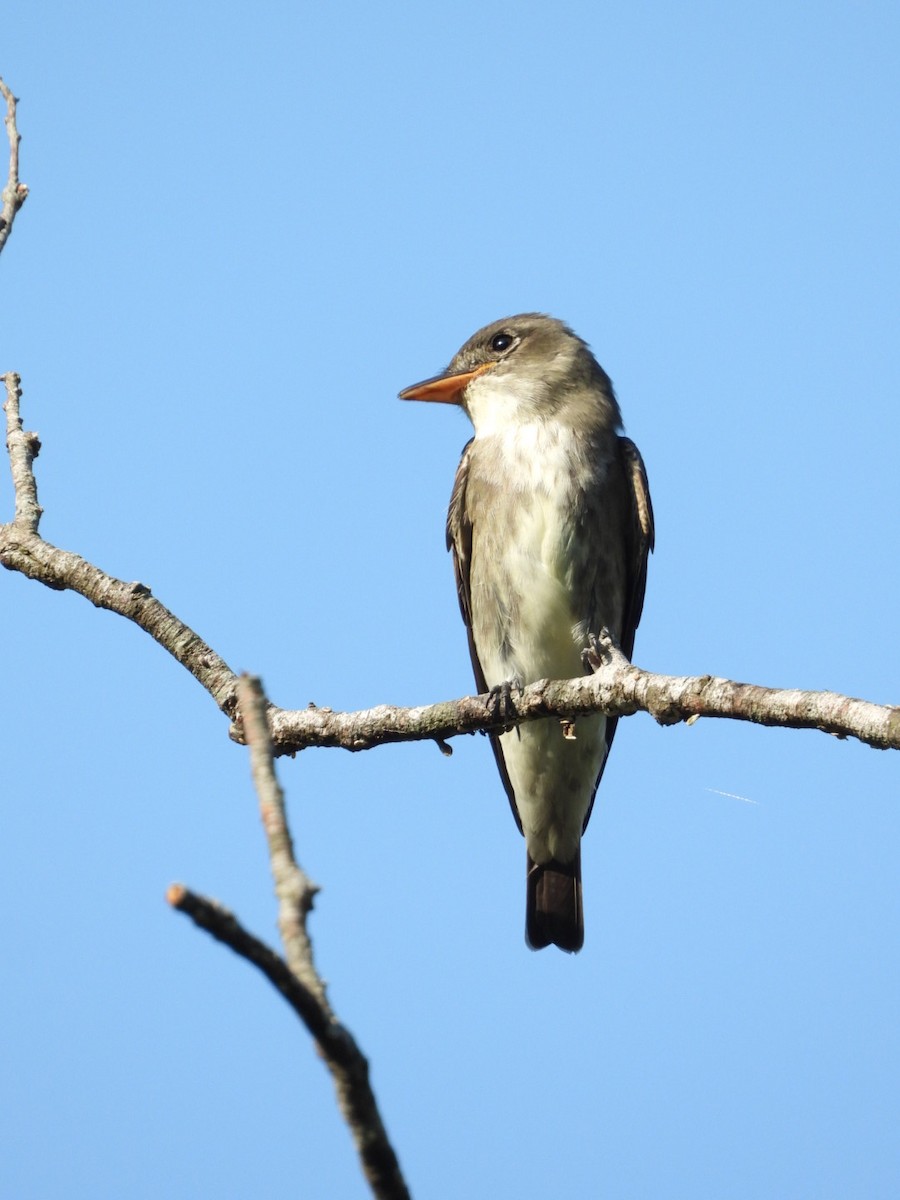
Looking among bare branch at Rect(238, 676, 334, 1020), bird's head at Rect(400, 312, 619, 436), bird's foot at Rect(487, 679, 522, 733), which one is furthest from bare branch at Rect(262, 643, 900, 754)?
bird's head at Rect(400, 312, 619, 436)

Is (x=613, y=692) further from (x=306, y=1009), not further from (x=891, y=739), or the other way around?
(x=306, y=1009)

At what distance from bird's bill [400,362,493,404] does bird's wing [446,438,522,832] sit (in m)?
0.35

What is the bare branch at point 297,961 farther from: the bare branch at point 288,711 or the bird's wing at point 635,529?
the bird's wing at point 635,529

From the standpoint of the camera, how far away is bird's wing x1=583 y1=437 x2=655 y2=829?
7.49m

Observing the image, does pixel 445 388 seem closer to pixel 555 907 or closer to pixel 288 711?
pixel 555 907

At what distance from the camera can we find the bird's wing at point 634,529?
295 inches

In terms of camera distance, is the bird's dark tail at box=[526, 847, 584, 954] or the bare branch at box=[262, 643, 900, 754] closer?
the bare branch at box=[262, 643, 900, 754]

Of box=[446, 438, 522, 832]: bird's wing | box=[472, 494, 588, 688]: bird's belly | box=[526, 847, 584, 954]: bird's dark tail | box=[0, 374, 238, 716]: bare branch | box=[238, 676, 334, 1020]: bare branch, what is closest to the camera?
box=[238, 676, 334, 1020]: bare branch

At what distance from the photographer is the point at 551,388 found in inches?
306

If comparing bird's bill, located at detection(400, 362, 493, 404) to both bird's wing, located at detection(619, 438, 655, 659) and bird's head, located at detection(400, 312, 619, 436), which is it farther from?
bird's wing, located at detection(619, 438, 655, 659)

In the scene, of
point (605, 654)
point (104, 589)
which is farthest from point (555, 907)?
point (104, 589)

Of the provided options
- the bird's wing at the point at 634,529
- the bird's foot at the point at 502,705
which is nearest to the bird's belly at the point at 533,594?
the bird's wing at the point at 634,529

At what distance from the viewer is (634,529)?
7.54m

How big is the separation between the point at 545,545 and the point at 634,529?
0.70 m
